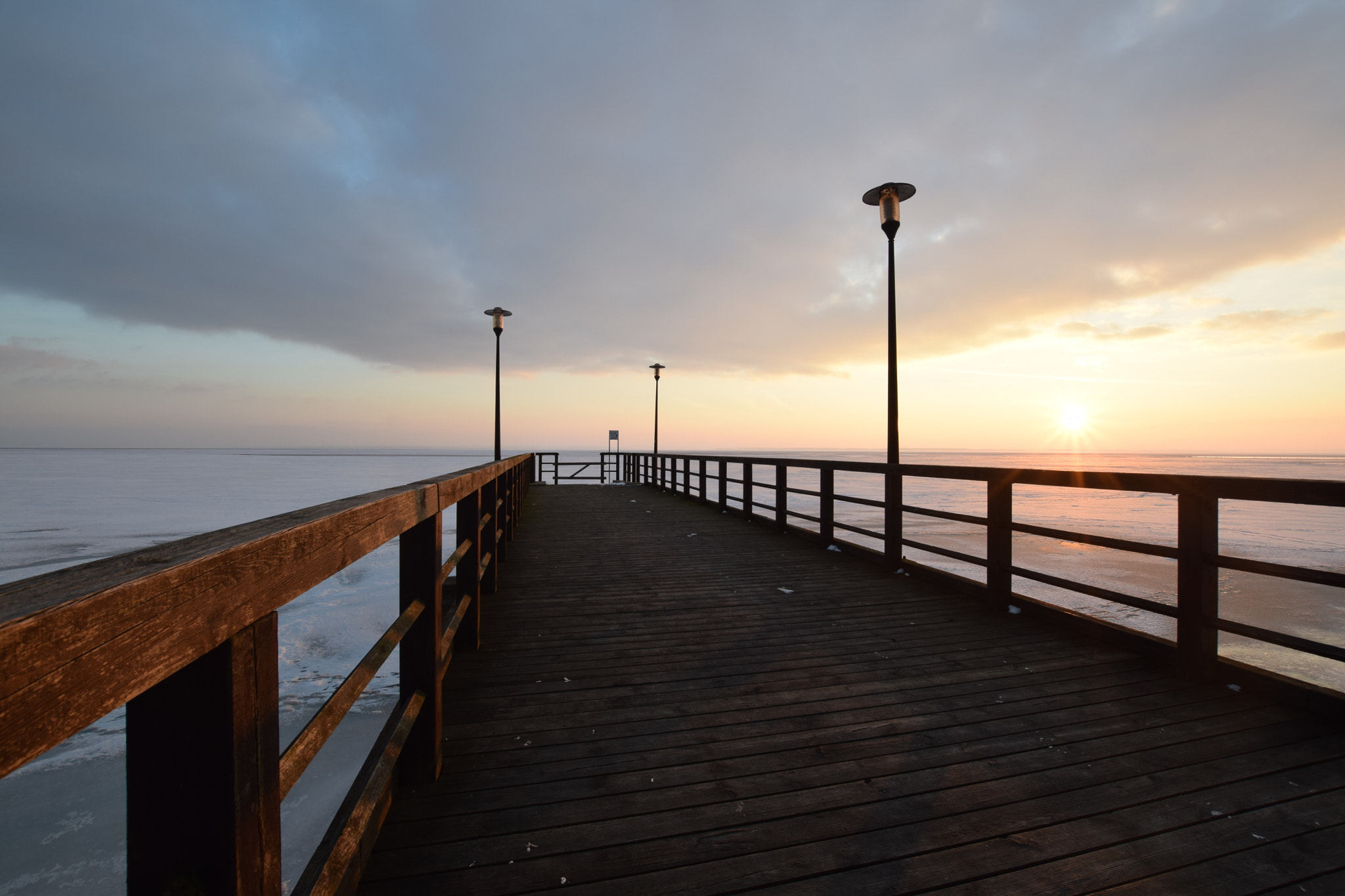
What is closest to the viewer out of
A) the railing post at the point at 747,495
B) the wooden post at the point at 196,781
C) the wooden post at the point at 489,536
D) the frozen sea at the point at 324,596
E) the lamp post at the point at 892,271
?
the wooden post at the point at 196,781

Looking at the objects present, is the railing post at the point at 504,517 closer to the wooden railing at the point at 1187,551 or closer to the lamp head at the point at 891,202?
the wooden railing at the point at 1187,551

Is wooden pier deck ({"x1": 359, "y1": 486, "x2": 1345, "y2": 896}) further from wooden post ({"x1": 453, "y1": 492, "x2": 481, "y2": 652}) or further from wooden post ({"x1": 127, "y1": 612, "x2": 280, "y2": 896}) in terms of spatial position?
wooden post ({"x1": 127, "y1": 612, "x2": 280, "y2": 896})

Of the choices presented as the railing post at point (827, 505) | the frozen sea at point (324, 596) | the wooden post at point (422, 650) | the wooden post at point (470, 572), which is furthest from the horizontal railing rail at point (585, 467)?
the wooden post at point (422, 650)

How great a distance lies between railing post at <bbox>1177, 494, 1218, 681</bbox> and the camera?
305 cm

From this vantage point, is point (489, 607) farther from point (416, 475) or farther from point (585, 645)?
point (416, 475)

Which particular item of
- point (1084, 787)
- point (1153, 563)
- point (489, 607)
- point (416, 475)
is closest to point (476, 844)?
point (1084, 787)

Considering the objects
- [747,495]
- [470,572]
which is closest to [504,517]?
[470,572]

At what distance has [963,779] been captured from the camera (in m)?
2.23

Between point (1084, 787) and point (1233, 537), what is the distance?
18.7m

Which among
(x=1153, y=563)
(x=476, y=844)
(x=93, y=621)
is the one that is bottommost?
(x=1153, y=563)

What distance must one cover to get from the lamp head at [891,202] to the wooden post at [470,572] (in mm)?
5348

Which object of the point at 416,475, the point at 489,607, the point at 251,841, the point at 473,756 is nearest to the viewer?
the point at 251,841

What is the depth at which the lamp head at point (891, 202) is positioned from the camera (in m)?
6.41

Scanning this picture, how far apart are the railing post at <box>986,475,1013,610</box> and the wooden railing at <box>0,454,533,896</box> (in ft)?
13.7
